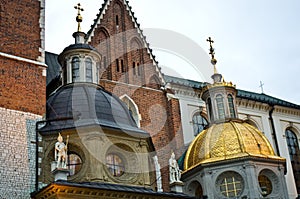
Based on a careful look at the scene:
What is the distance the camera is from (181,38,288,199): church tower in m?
20.1

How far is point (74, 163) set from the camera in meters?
17.1

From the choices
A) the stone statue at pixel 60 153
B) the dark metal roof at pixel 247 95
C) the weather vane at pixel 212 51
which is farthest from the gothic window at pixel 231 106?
the stone statue at pixel 60 153

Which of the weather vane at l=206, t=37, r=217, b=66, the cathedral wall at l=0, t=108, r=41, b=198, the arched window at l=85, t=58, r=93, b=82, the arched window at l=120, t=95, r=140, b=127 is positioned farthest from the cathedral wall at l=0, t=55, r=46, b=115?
the weather vane at l=206, t=37, r=217, b=66

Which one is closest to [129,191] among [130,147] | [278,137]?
[130,147]

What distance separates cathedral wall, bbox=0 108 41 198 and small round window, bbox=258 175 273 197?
885 cm

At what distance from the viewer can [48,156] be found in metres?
16.9

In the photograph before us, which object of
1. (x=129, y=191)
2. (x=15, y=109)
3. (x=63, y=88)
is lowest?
(x=129, y=191)

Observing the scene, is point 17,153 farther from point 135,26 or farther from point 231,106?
point 231,106

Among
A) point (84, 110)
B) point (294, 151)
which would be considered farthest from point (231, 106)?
point (84, 110)

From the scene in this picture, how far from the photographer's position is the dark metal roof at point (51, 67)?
933 inches

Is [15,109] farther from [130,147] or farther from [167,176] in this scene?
[167,176]

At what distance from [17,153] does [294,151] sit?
16.9 metres

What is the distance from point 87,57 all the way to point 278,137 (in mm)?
11855

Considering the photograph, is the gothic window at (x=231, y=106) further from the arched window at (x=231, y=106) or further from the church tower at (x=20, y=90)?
the church tower at (x=20, y=90)
